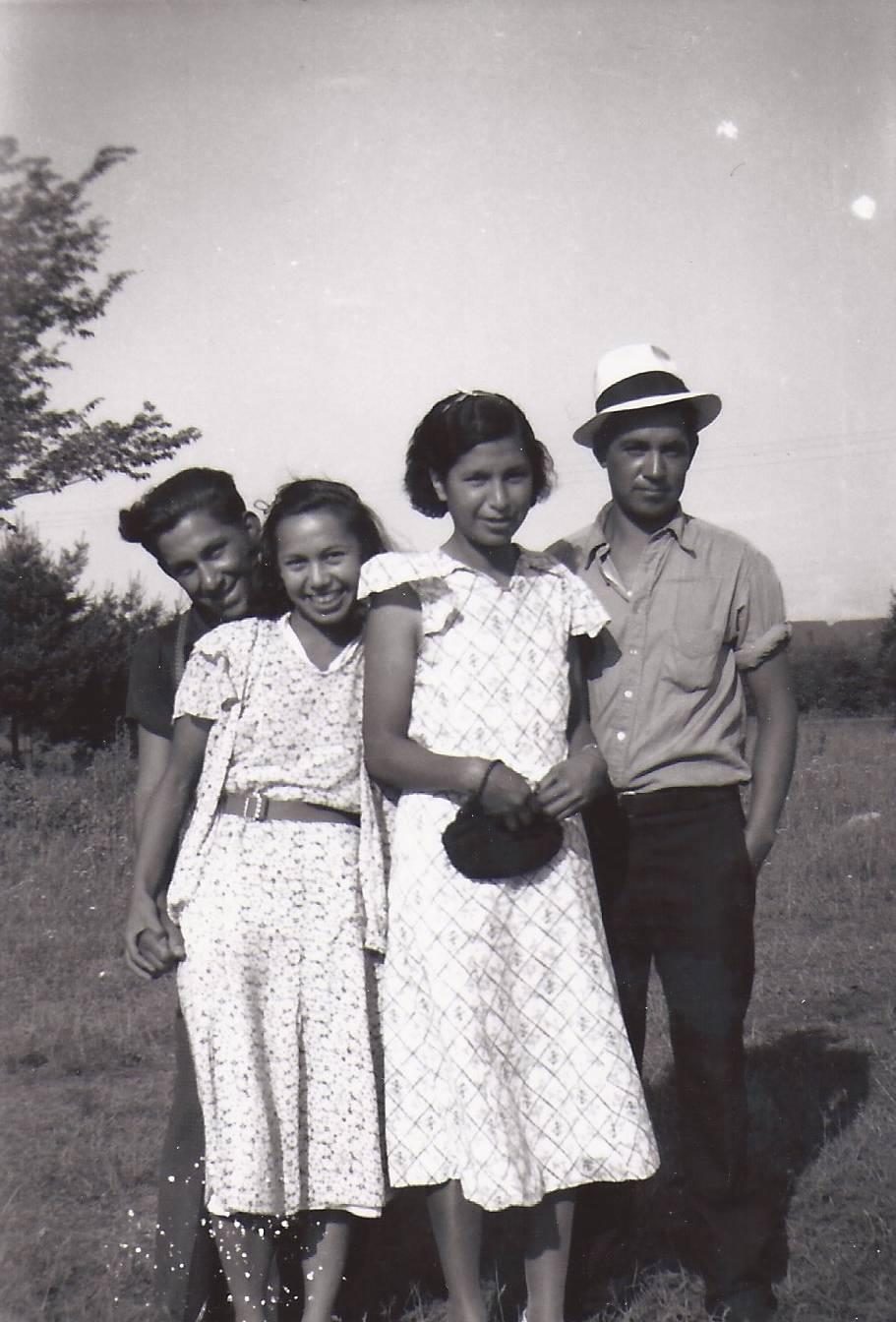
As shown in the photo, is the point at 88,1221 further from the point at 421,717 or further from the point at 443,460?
the point at 443,460

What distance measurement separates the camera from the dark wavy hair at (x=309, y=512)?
2.89m

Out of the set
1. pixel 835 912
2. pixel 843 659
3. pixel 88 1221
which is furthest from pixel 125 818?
pixel 843 659

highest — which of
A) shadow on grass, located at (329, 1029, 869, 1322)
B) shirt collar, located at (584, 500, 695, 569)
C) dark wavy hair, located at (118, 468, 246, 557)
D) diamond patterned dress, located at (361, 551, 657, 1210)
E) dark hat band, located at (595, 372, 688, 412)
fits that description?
dark hat band, located at (595, 372, 688, 412)

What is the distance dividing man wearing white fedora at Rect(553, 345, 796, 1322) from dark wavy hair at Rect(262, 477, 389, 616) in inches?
24.5

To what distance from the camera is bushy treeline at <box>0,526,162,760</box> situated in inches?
980

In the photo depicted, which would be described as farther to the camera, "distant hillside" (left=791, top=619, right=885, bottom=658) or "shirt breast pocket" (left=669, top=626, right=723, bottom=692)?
"distant hillside" (left=791, top=619, right=885, bottom=658)

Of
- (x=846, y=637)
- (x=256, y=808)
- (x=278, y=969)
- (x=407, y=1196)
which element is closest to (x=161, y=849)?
(x=256, y=808)

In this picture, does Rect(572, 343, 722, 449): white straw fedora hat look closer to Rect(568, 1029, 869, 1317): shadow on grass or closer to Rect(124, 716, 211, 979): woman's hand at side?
Rect(124, 716, 211, 979): woman's hand at side

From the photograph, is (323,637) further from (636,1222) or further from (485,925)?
(636,1222)

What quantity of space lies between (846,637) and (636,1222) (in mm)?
45844

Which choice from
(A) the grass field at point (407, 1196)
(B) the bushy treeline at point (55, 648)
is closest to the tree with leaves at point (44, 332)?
(A) the grass field at point (407, 1196)

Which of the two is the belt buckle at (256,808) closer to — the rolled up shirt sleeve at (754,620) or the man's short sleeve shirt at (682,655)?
the man's short sleeve shirt at (682,655)

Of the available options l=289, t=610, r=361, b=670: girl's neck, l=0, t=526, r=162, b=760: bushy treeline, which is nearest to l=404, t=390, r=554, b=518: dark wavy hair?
l=289, t=610, r=361, b=670: girl's neck

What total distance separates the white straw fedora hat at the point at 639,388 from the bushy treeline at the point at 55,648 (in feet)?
73.6
